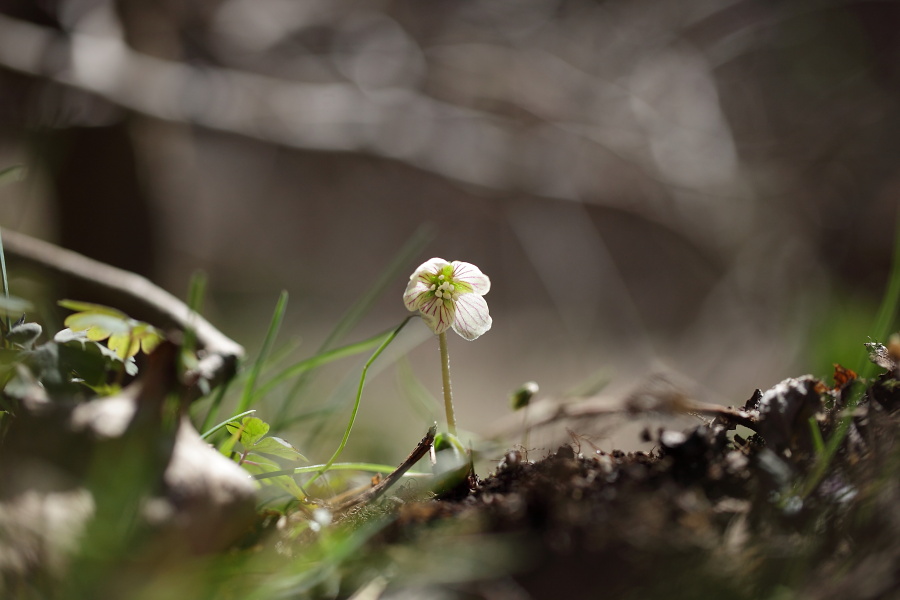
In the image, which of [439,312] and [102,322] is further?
[439,312]

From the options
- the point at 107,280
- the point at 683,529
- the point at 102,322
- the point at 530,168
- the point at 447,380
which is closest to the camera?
the point at 683,529

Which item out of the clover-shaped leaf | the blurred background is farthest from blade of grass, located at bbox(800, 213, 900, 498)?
the blurred background

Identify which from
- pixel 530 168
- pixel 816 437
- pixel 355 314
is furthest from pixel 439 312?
pixel 530 168

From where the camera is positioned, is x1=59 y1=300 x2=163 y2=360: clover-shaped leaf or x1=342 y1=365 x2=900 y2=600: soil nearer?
x1=342 y1=365 x2=900 y2=600: soil

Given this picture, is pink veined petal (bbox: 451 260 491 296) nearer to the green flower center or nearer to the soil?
the green flower center

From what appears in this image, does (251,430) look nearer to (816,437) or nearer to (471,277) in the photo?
(471,277)

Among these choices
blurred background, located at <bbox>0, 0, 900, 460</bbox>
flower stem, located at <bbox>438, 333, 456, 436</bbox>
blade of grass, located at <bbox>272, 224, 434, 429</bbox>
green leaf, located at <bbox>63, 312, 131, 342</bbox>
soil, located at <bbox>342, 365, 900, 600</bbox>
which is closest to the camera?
soil, located at <bbox>342, 365, 900, 600</bbox>

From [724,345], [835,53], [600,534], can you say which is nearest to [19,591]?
[600,534]
